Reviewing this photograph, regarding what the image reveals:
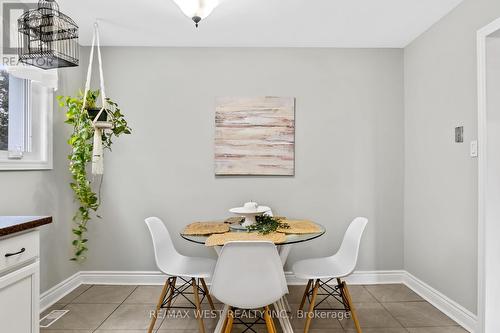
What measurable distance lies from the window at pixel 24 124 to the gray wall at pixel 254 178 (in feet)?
2.27

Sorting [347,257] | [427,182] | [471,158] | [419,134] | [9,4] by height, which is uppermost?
[9,4]

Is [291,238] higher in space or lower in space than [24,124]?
lower

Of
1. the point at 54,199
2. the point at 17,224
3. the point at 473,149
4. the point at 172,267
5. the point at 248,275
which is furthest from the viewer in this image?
the point at 54,199

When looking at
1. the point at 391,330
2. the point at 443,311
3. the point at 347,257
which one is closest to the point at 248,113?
the point at 347,257

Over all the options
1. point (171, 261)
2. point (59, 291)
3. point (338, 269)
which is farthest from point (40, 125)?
point (338, 269)

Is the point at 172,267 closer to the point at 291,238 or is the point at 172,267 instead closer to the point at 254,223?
the point at 254,223

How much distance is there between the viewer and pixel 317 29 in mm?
3100

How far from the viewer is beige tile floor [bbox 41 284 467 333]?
8.31 ft

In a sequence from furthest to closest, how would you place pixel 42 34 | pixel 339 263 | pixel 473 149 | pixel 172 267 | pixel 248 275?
pixel 339 263
pixel 172 267
pixel 473 149
pixel 42 34
pixel 248 275

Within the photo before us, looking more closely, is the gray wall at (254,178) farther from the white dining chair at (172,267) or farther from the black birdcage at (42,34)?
the black birdcage at (42,34)

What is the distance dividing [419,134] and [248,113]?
1779 mm

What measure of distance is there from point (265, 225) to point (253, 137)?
4.07 ft

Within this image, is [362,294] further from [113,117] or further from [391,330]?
[113,117]

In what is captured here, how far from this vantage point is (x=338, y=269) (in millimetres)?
2529
